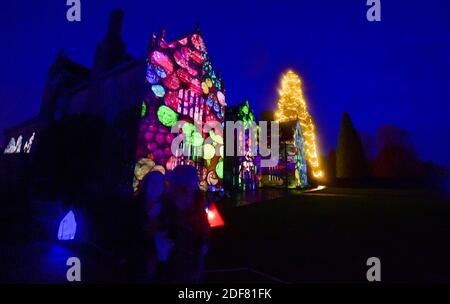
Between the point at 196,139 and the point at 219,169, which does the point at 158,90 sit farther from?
the point at 219,169

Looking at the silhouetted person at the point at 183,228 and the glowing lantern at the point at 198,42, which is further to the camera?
the glowing lantern at the point at 198,42

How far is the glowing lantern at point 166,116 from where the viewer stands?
14.0 metres

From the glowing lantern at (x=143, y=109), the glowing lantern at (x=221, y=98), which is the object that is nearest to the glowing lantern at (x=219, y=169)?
the glowing lantern at (x=221, y=98)

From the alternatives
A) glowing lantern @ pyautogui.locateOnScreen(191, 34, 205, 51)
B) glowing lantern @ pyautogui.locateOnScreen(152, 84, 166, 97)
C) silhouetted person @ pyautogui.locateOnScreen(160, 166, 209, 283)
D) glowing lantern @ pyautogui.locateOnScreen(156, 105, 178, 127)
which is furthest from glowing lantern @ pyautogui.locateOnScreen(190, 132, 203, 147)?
silhouetted person @ pyautogui.locateOnScreen(160, 166, 209, 283)

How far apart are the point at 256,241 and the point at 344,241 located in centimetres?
214

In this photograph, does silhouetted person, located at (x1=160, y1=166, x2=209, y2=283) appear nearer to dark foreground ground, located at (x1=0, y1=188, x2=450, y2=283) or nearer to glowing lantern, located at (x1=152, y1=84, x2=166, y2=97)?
dark foreground ground, located at (x1=0, y1=188, x2=450, y2=283)

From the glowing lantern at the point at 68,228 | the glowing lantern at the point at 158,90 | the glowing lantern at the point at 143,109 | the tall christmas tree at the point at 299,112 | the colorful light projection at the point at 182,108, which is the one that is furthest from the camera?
the tall christmas tree at the point at 299,112

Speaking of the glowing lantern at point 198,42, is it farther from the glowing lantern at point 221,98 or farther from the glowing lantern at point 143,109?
the glowing lantern at point 143,109

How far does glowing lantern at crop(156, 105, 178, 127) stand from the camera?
551 inches

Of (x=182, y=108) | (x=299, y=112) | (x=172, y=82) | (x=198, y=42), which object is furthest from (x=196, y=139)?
(x=299, y=112)

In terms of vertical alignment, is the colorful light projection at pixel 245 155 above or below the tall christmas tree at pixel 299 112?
below

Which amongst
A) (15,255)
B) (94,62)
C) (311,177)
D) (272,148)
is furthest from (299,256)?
(311,177)
